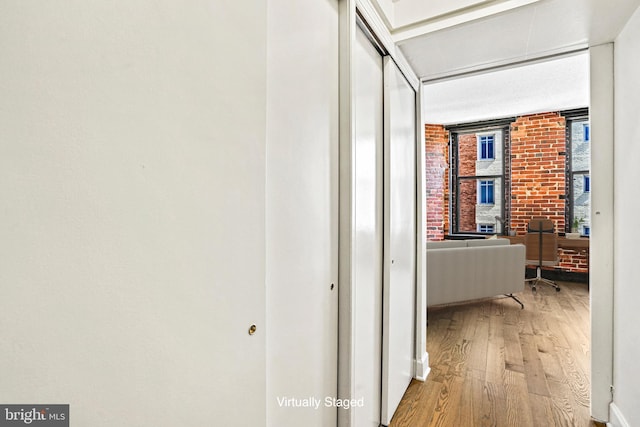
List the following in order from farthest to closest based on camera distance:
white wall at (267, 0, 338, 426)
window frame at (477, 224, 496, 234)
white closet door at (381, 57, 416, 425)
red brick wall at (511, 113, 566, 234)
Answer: window frame at (477, 224, 496, 234)
red brick wall at (511, 113, 566, 234)
white closet door at (381, 57, 416, 425)
white wall at (267, 0, 338, 426)

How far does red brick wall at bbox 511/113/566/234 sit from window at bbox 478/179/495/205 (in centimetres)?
34

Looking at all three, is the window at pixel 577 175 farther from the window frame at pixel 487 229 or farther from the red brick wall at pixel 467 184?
the red brick wall at pixel 467 184

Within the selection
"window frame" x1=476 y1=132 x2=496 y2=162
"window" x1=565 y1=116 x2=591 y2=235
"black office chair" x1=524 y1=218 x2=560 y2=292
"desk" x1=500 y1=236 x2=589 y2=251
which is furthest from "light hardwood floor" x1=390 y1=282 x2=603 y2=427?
"window frame" x1=476 y1=132 x2=496 y2=162

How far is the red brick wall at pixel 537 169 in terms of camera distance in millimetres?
4969

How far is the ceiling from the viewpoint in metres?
1.45

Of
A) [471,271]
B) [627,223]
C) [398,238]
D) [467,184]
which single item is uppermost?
[467,184]

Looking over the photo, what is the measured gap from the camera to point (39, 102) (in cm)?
39

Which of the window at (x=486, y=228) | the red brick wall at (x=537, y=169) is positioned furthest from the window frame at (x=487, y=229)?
the red brick wall at (x=537, y=169)

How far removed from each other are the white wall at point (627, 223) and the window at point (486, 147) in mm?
4162

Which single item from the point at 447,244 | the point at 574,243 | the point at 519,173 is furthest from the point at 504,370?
the point at 519,173

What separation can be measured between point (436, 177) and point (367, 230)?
4.67 m

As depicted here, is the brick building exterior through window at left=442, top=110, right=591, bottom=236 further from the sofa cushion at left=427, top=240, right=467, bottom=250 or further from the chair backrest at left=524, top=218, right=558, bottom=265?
the sofa cushion at left=427, top=240, right=467, bottom=250

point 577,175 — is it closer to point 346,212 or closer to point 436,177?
point 436,177

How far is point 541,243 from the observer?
4.73 meters
